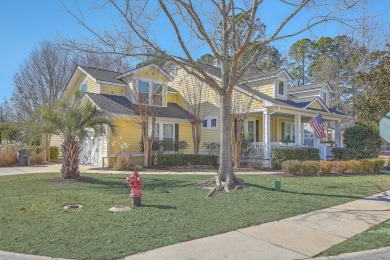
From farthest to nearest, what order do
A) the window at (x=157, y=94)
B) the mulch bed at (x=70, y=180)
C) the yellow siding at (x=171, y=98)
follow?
the yellow siding at (x=171, y=98) → the window at (x=157, y=94) → the mulch bed at (x=70, y=180)

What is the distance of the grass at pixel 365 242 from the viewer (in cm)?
505

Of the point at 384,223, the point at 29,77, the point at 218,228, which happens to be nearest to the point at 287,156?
the point at 384,223

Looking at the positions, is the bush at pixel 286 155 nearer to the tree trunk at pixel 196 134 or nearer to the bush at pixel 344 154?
the bush at pixel 344 154

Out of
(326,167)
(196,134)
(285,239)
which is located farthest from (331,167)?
(285,239)

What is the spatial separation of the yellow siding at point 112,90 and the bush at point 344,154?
48.4 feet

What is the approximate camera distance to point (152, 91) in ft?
72.3

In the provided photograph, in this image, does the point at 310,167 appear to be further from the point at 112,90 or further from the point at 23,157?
the point at 23,157

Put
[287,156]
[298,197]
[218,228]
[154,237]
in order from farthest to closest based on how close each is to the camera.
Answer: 1. [287,156]
2. [298,197]
3. [218,228]
4. [154,237]

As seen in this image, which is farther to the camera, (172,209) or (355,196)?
(355,196)

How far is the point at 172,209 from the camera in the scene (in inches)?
293

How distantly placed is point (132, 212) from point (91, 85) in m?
17.0

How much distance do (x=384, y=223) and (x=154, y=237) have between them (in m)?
4.64

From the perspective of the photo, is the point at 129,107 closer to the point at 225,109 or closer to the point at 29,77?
the point at 225,109

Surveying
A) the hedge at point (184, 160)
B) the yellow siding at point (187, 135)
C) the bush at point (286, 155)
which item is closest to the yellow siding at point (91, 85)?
the yellow siding at point (187, 135)
